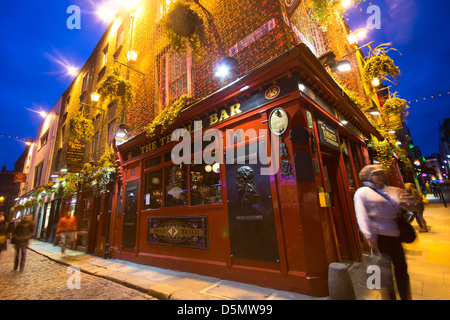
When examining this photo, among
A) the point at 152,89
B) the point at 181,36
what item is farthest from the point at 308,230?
the point at 152,89

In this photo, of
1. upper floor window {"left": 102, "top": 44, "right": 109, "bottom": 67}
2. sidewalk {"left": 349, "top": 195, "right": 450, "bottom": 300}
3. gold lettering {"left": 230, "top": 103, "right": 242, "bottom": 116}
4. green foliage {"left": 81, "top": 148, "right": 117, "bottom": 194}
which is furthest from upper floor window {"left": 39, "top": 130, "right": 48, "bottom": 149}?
sidewalk {"left": 349, "top": 195, "right": 450, "bottom": 300}

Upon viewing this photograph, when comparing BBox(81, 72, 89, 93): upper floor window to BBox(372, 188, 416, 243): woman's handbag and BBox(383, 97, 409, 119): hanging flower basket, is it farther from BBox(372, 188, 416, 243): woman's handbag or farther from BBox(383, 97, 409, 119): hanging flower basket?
BBox(383, 97, 409, 119): hanging flower basket

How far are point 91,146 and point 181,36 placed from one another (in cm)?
1134

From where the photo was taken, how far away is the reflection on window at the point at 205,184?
5.92 metres

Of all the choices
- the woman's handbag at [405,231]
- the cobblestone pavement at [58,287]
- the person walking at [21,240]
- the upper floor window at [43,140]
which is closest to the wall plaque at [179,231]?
the cobblestone pavement at [58,287]

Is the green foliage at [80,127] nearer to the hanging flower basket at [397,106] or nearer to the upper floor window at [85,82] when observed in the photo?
the upper floor window at [85,82]

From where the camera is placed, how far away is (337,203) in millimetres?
5848

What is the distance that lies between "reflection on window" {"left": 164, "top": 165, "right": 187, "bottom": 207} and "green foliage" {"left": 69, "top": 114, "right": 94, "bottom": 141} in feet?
24.8

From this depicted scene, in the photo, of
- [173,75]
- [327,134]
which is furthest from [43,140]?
[327,134]

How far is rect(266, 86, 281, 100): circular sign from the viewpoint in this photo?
468 cm

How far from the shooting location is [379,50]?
705 centimetres

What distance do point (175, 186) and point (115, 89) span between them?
5772 millimetres

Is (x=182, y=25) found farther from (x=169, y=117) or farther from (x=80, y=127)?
(x=80, y=127)
